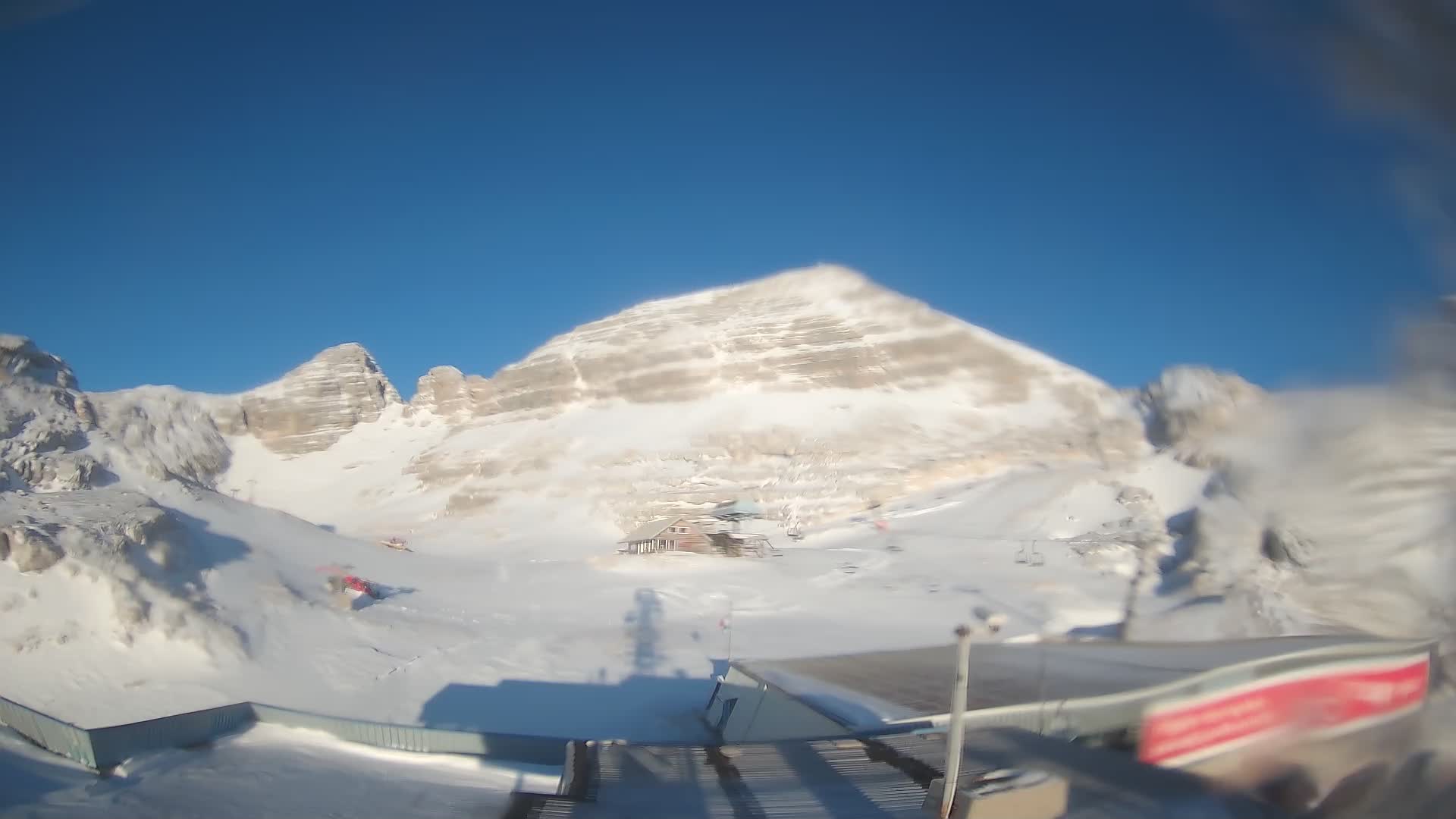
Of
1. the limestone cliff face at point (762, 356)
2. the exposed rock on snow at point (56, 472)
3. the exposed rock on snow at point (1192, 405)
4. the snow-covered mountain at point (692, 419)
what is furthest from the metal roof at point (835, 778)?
the limestone cliff face at point (762, 356)

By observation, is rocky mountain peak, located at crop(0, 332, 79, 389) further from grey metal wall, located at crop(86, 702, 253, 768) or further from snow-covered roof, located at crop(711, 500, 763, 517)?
grey metal wall, located at crop(86, 702, 253, 768)

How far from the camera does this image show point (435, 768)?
6270 mm

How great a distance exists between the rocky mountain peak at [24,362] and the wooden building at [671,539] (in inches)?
1110

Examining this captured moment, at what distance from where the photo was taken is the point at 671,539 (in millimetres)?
33500

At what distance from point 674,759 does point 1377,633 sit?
504 centimetres

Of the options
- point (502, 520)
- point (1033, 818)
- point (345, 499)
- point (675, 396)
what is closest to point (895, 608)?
point (1033, 818)

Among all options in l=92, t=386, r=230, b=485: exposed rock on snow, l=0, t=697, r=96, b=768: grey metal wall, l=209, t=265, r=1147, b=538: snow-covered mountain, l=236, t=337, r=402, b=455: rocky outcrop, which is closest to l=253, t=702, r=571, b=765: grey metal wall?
l=0, t=697, r=96, b=768: grey metal wall

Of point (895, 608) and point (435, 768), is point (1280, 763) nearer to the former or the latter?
point (435, 768)

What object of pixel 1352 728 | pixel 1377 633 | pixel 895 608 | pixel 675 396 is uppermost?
pixel 675 396

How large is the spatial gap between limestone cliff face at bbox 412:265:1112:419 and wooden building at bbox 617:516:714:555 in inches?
2122

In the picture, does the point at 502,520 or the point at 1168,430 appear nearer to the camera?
the point at 1168,430

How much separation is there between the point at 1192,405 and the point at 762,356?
290ft

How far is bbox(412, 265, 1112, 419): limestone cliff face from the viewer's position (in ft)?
289

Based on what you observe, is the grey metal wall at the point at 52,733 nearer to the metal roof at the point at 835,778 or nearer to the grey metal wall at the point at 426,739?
the grey metal wall at the point at 426,739
